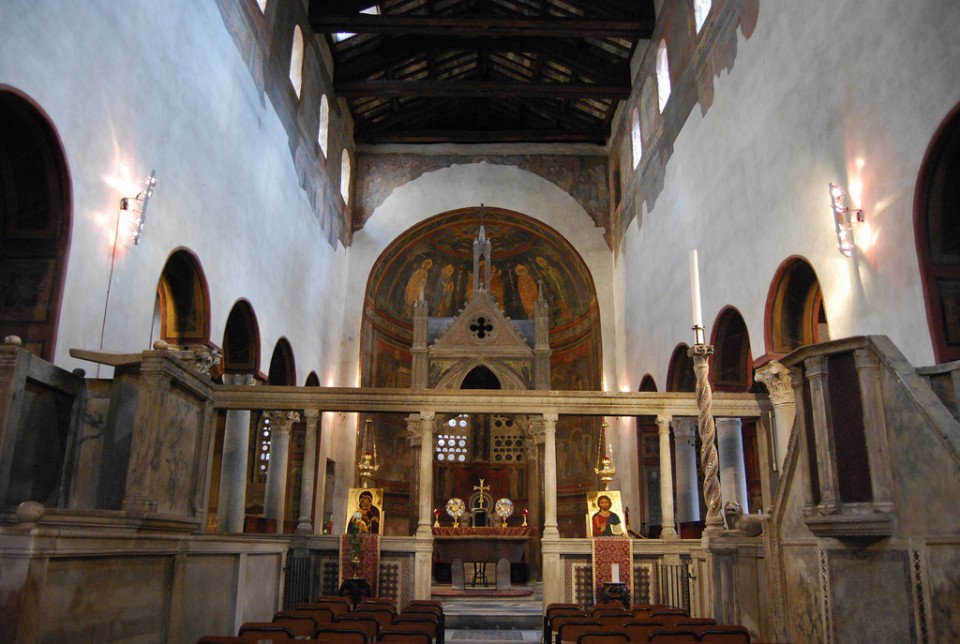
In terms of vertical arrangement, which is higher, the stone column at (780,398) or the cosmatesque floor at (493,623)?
the stone column at (780,398)

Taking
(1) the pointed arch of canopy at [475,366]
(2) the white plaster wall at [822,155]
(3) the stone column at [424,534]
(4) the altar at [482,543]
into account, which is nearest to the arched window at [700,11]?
(2) the white plaster wall at [822,155]

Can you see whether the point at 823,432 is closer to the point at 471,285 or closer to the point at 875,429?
the point at 875,429

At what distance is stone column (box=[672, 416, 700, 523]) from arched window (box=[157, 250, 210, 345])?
10600mm

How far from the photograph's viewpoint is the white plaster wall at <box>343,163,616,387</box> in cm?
2528

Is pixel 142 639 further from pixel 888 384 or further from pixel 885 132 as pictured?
pixel 885 132

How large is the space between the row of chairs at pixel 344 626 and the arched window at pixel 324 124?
15397mm

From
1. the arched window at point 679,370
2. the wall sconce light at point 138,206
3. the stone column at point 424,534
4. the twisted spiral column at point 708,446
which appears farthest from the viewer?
the arched window at point 679,370

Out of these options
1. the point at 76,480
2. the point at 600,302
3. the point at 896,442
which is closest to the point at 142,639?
the point at 76,480

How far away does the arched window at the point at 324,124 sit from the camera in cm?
2175

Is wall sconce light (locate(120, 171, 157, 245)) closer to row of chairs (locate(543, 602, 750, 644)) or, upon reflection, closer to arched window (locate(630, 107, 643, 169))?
row of chairs (locate(543, 602, 750, 644))

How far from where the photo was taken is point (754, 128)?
13.0 meters

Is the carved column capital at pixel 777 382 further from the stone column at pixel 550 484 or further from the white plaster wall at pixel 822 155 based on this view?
the stone column at pixel 550 484

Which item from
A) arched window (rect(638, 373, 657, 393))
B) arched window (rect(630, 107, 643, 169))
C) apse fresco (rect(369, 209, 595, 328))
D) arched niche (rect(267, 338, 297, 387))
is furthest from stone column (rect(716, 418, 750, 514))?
apse fresco (rect(369, 209, 595, 328))

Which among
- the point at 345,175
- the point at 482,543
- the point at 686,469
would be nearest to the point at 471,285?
the point at 345,175
